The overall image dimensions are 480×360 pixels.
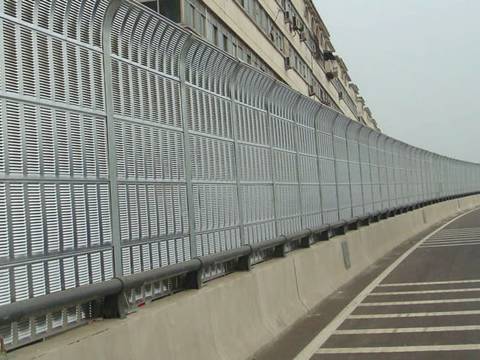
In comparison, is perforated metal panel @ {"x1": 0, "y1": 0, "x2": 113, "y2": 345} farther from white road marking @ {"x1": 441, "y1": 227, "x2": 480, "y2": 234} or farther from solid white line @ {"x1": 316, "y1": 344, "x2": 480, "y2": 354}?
white road marking @ {"x1": 441, "y1": 227, "x2": 480, "y2": 234}

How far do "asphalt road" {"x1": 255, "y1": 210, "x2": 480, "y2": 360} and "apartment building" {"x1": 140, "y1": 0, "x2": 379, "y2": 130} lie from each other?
21123 millimetres

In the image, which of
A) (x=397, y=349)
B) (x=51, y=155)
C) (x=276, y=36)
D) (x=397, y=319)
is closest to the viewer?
(x=51, y=155)

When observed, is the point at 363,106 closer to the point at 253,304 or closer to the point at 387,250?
the point at 387,250

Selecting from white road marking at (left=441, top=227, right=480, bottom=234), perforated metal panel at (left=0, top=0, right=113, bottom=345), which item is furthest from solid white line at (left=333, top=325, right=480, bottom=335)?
white road marking at (left=441, top=227, right=480, bottom=234)

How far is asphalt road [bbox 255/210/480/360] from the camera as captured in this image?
757 cm

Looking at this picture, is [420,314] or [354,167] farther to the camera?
[354,167]

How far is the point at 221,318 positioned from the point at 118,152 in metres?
2.29

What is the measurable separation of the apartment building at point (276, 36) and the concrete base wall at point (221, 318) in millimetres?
22627

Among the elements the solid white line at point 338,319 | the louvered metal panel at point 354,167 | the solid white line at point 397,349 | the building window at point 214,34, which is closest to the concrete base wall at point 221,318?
the solid white line at point 338,319

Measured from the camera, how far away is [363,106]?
129 m

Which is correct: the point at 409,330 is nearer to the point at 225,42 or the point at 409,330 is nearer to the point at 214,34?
the point at 214,34

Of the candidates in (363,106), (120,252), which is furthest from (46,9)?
(363,106)

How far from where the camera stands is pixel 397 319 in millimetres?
9391

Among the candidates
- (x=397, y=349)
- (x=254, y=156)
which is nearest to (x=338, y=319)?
(x=397, y=349)
